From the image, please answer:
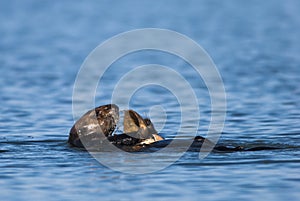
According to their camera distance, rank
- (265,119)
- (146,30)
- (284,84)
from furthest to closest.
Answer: (146,30) → (284,84) → (265,119)

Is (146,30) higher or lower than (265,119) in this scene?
higher

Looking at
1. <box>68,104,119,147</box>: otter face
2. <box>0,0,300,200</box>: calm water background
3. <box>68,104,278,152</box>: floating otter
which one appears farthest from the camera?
<box>68,104,119,147</box>: otter face

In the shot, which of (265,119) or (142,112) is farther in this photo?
(142,112)

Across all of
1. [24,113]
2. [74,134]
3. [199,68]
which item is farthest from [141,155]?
[199,68]

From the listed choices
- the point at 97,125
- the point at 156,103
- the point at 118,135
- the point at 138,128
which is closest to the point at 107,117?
the point at 97,125

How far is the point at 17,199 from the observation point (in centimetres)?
710

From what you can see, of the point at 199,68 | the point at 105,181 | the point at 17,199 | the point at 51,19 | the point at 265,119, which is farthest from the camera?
the point at 51,19

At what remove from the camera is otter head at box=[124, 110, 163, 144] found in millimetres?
8805

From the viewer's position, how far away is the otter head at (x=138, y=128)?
8.80 meters

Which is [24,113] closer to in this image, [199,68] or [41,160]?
[41,160]

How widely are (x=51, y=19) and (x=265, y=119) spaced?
2285 centimetres

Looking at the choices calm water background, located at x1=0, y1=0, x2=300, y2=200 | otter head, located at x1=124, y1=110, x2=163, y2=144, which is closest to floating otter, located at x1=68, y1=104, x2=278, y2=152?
otter head, located at x1=124, y1=110, x2=163, y2=144

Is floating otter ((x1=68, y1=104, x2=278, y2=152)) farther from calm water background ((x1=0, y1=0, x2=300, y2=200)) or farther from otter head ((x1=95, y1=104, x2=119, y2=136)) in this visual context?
calm water background ((x1=0, y1=0, x2=300, y2=200))

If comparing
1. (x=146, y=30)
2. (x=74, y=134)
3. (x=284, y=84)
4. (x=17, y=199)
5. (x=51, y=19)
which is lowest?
(x=17, y=199)
